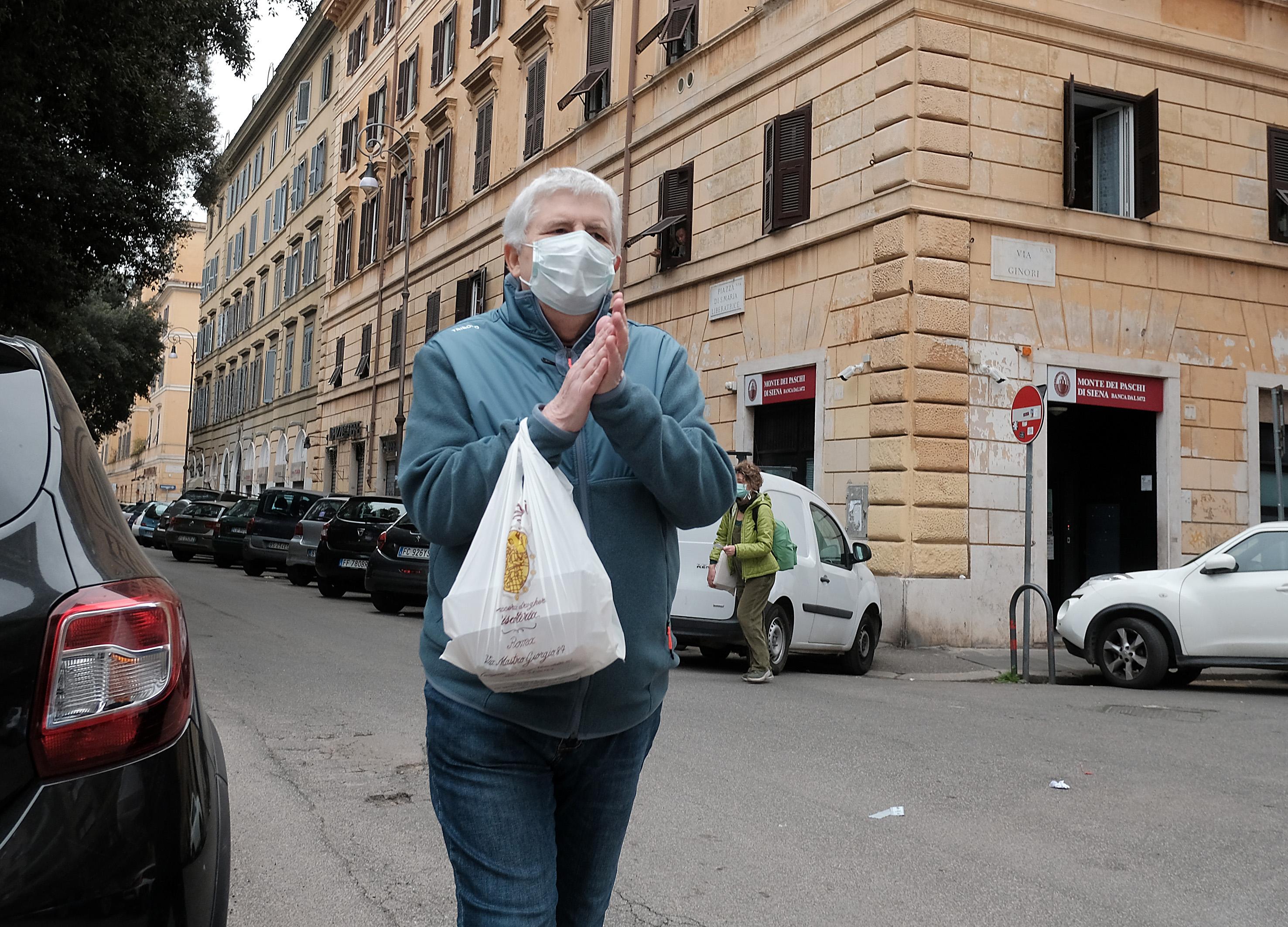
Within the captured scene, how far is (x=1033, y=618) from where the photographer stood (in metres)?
15.4

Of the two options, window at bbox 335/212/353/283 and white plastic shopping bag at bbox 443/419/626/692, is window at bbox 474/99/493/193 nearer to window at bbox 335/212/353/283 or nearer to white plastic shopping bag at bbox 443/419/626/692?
window at bbox 335/212/353/283

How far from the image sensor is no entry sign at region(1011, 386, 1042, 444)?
39.8 ft

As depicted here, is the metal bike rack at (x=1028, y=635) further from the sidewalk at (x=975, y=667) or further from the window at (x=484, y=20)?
the window at (x=484, y=20)

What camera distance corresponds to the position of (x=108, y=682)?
2074 mm

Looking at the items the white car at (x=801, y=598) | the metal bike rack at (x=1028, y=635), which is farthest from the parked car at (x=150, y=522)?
the metal bike rack at (x=1028, y=635)

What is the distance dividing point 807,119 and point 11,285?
33.3 feet

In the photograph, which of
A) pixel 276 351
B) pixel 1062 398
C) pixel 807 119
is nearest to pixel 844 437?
pixel 1062 398

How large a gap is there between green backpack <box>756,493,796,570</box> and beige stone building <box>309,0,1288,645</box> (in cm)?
427

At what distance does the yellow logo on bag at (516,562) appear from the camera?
1.99m

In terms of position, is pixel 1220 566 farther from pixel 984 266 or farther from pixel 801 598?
pixel 984 266

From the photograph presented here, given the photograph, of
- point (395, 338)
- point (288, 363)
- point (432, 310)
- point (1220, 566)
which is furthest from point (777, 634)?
point (288, 363)

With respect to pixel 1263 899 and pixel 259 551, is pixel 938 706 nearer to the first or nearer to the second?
pixel 1263 899

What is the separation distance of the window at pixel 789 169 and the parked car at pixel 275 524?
11.1m

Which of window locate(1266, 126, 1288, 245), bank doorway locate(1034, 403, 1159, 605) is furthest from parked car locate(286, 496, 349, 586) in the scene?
window locate(1266, 126, 1288, 245)
